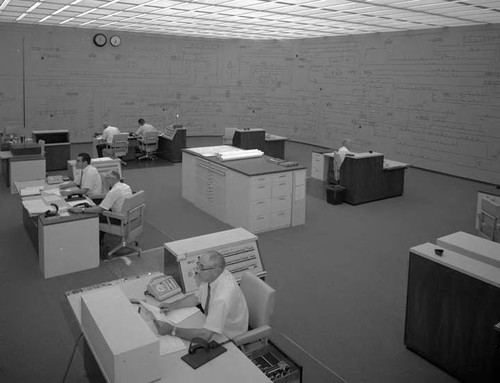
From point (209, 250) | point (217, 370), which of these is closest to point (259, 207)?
point (209, 250)

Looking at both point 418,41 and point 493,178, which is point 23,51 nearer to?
point 418,41

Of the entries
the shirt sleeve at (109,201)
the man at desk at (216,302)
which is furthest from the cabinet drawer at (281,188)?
the man at desk at (216,302)

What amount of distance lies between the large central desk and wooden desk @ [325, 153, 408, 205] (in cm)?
155

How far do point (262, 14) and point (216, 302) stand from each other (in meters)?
7.15

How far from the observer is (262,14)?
357 inches

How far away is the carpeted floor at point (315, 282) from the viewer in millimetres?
3967

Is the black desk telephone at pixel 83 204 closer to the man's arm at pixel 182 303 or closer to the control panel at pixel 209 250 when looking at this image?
the control panel at pixel 209 250

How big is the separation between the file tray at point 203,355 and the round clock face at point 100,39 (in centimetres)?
1307

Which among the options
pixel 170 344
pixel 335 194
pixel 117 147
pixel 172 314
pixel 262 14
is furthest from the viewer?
pixel 117 147

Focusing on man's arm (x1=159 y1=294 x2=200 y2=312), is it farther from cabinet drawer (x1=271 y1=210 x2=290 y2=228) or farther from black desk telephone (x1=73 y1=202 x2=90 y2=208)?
cabinet drawer (x1=271 y1=210 x2=290 y2=228)

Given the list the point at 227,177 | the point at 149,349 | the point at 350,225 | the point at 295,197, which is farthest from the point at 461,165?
the point at 149,349

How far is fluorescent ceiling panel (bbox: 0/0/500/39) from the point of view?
7617 millimetres

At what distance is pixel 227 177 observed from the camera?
7.46 meters

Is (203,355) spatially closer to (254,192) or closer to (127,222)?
(127,222)
